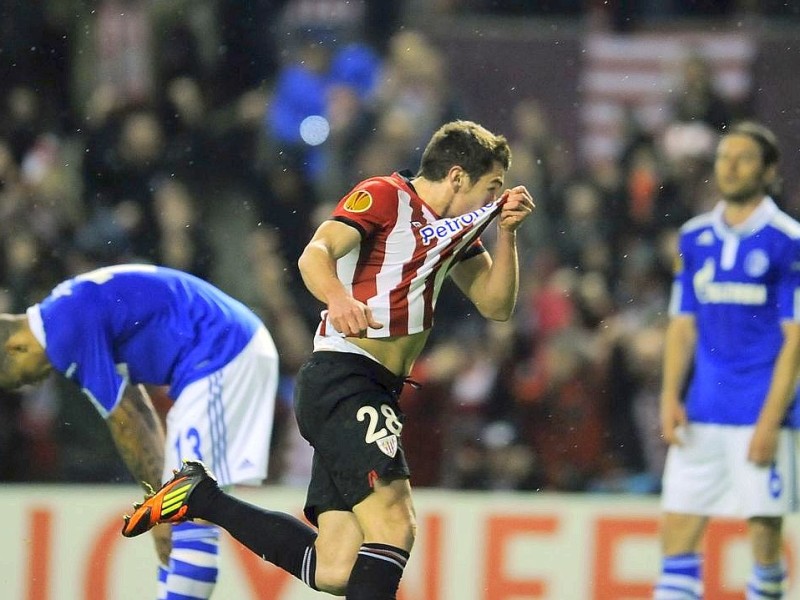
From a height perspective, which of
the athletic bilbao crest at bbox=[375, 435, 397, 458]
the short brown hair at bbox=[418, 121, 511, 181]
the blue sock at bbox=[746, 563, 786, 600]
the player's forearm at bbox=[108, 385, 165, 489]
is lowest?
the blue sock at bbox=[746, 563, 786, 600]

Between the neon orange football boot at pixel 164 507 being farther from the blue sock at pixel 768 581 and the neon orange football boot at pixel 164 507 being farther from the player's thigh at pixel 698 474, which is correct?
the blue sock at pixel 768 581

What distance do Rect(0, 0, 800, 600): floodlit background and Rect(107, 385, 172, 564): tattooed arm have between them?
3.76ft

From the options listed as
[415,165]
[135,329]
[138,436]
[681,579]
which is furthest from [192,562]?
[415,165]

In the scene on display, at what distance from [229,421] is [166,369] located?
28 cm

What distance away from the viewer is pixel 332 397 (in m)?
4.48

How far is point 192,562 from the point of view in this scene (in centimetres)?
520

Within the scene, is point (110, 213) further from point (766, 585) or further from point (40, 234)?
point (766, 585)

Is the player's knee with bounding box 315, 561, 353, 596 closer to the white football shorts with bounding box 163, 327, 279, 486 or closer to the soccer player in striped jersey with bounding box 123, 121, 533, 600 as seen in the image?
the soccer player in striped jersey with bounding box 123, 121, 533, 600

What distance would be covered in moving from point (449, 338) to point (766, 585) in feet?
8.82

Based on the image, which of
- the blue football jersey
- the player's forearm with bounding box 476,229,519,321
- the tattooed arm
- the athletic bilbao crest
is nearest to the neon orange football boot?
the tattooed arm

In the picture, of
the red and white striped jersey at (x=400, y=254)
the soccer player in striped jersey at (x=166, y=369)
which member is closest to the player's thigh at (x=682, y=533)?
the soccer player in striped jersey at (x=166, y=369)

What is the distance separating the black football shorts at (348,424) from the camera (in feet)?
14.5

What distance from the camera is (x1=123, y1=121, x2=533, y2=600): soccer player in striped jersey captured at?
4398 millimetres

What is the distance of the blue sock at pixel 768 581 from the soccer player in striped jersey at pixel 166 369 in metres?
1.87
